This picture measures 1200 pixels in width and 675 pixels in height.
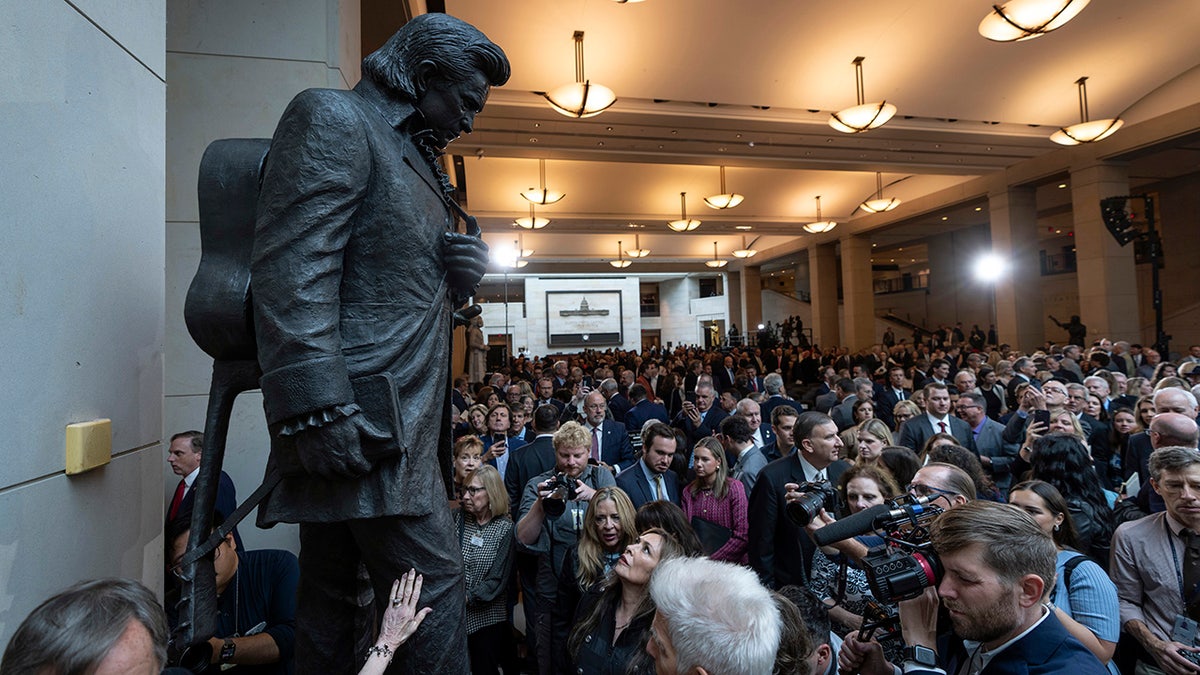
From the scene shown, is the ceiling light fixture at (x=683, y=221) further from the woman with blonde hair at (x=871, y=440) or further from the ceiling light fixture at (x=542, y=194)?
the woman with blonde hair at (x=871, y=440)

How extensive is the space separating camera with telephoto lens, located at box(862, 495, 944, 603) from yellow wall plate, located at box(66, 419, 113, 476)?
196cm

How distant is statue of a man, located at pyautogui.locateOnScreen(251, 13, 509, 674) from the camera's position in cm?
143

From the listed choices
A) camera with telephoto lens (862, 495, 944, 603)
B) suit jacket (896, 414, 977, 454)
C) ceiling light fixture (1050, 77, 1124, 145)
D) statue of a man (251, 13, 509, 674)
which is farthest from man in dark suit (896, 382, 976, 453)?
ceiling light fixture (1050, 77, 1124, 145)

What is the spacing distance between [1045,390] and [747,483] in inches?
119

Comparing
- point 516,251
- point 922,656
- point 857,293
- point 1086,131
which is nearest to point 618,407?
point 922,656

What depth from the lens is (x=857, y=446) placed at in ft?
14.8

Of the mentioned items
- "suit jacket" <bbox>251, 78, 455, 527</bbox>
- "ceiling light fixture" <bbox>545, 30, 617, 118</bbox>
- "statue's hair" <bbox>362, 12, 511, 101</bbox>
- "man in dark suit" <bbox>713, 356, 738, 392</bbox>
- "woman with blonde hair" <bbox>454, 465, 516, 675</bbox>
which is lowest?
"woman with blonde hair" <bbox>454, 465, 516, 675</bbox>

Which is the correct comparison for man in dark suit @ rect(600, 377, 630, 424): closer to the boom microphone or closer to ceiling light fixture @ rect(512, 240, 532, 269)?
the boom microphone

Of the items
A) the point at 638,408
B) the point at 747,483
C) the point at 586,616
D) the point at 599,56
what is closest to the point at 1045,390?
the point at 747,483

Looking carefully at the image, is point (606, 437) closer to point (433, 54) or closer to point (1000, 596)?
point (1000, 596)

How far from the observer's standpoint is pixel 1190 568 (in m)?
2.48

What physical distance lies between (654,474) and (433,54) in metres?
3.01

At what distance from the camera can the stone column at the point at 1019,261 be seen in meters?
15.3

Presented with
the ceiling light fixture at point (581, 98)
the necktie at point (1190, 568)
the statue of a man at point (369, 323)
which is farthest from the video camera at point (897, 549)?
the ceiling light fixture at point (581, 98)
